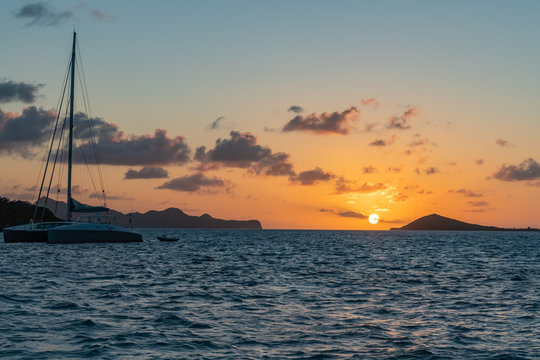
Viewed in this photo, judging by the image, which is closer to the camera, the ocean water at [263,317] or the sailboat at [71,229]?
the ocean water at [263,317]

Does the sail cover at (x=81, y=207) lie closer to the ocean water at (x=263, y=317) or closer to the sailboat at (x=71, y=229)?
the sailboat at (x=71, y=229)

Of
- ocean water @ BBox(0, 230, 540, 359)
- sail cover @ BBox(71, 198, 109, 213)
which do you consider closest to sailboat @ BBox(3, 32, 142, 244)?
sail cover @ BBox(71, 198, 109, 213)

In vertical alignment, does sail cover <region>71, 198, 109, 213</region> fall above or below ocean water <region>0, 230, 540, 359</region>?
above

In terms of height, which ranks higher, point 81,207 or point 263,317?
point 81,207

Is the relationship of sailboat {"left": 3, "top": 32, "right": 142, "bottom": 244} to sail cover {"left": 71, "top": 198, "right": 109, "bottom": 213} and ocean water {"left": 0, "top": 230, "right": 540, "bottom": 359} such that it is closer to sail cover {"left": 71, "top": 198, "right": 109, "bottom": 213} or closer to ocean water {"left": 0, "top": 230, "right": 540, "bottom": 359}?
sail cover {"left": 71, "top": 198, "right": 109, "bottom": 213}

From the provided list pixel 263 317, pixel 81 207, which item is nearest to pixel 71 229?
pixel 81 207

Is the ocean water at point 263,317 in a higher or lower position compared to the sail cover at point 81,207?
lower

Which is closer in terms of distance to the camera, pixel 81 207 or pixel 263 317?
pixel 263 317

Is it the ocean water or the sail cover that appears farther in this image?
the sail cover

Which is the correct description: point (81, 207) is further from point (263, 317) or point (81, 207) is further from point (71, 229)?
point (263, 317)

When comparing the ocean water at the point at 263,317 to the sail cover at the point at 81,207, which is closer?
the ocean water at the point at 263,317

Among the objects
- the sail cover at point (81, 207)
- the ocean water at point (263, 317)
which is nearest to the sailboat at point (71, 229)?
the sail cover at point (81, 207)

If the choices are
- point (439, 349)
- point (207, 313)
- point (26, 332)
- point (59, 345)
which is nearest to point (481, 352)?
point (439, 349)

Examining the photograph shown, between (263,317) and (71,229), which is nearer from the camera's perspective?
(263,317)
